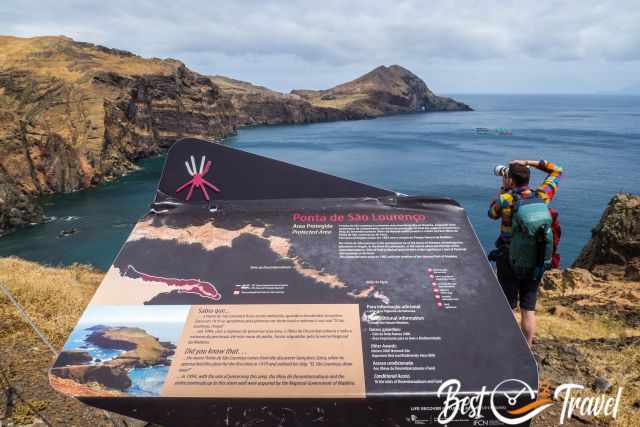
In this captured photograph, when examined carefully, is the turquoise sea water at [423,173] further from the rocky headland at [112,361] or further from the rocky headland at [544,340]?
the rocky headland at [112,361]

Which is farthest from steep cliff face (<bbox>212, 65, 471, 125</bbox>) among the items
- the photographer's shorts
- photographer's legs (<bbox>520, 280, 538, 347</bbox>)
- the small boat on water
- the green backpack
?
the green backpack

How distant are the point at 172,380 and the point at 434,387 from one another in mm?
1507

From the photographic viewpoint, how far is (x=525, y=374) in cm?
252

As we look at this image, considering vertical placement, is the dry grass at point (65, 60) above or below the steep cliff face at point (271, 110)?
above

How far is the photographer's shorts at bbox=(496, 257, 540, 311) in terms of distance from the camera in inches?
169

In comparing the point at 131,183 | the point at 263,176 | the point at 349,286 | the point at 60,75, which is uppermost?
the point at 60,75

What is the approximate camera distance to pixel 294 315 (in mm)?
2871

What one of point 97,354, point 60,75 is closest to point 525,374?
point 97,354

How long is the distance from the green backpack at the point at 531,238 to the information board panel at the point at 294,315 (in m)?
0.71

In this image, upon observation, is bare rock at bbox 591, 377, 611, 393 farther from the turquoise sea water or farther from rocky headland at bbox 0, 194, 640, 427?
the turquoise sea water

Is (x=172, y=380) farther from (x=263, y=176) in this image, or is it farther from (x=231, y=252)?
(x=263, y=176)

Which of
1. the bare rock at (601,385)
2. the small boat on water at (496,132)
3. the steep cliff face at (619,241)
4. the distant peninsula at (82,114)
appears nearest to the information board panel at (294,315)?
the bare rock at (601,385)

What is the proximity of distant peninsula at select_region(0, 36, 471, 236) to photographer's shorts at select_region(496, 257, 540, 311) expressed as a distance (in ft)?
155

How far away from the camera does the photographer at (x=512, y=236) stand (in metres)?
4.23
